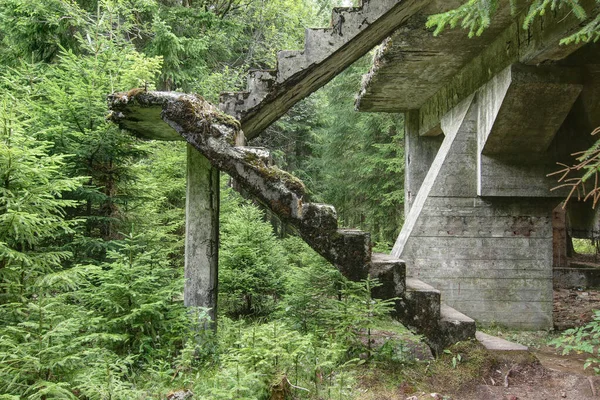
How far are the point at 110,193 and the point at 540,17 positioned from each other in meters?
7.26

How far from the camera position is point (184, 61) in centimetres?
1209

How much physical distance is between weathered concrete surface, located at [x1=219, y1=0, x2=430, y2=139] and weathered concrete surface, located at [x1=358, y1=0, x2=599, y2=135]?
0.50 meters

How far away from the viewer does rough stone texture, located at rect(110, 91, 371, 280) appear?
483cm

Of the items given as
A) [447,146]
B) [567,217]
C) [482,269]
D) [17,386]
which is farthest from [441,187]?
[567,217]

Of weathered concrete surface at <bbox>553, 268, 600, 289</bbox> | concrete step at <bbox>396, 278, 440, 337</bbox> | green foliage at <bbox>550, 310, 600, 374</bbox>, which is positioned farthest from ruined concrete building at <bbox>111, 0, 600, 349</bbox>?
weathered concrete surface at <bbox>553, 268, 600, 289</bbox>

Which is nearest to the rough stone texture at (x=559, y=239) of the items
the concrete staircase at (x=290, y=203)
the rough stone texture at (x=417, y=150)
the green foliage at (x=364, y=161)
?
the green foliage at (x=364, y=161)

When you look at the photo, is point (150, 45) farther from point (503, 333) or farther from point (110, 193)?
point (503, 333)

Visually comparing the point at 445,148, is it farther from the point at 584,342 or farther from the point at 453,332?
the point at 584,342

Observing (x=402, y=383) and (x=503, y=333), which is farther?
(x=503, y=333)

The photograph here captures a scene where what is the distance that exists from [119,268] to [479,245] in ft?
21.7

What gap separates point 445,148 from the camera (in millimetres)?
8164

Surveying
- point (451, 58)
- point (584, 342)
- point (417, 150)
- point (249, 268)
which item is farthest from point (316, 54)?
point (417, 150)

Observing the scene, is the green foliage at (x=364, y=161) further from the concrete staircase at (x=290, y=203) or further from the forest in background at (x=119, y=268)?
the concrete staircase at (x=290, y=203)

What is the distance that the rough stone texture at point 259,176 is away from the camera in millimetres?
4828
